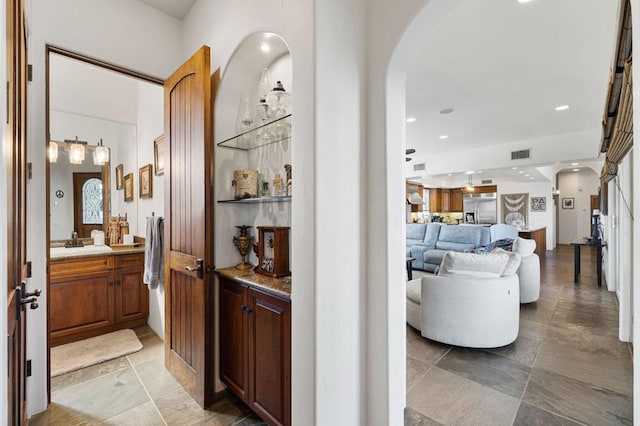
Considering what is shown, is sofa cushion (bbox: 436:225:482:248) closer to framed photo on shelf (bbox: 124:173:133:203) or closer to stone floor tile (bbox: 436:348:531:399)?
Answer: stone floor tile (bbox: 436:348:531:399)

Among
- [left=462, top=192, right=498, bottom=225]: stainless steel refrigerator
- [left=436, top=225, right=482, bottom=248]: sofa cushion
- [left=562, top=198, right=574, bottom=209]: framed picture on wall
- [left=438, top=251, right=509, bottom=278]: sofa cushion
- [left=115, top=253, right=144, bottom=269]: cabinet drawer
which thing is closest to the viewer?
[left=438, top=251, right=509, bottom=278]: sofa cushion

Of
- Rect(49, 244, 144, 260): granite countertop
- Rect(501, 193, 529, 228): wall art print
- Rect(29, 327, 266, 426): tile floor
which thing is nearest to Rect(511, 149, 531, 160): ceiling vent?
Rect(501, 193, 529, 228): wall art print

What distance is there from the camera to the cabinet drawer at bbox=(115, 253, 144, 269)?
10.3ft

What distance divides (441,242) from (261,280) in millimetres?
5805

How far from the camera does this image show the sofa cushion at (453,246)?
6180mm

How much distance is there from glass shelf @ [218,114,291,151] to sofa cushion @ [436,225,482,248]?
5.57 metres

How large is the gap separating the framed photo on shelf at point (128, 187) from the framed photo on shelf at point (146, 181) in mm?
262

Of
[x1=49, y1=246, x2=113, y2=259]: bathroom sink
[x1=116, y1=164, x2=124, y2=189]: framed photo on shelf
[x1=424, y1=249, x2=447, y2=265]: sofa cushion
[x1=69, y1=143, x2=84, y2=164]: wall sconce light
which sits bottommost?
[x1=424, y1=249, x2=447, y2=265]: sofa cushion

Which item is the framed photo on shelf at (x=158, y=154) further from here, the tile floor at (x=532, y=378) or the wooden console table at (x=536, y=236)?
the wooden console table at (x=536, y=236)

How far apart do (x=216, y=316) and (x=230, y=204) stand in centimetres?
80

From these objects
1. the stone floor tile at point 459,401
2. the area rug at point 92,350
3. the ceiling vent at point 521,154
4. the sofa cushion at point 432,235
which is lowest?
the stone floor tile at point 459,401

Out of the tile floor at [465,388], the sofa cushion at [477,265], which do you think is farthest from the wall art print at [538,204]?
the sofa cushion at [477,265]

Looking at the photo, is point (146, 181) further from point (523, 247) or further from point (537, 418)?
point (523, 247)

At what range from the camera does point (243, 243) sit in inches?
83.4
